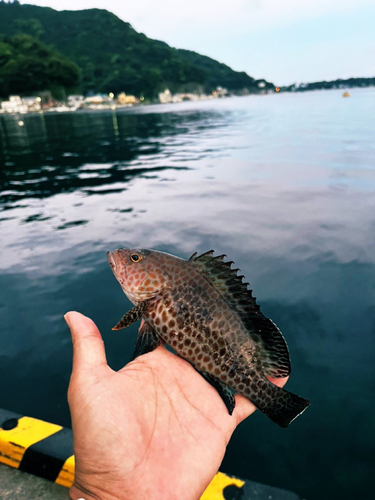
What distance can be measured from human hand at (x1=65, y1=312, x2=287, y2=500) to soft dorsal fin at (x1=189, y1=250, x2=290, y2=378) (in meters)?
0.32

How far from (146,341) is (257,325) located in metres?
1.63

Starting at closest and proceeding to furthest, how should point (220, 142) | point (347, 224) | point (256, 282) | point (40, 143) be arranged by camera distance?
point (256, 282) → point (347, 224) → point (220, 142) → point (40, 143)

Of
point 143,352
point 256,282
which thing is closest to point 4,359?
point 143,352

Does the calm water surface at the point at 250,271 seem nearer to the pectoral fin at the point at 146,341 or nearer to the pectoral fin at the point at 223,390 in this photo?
the pectoral fin at the point at 223,390

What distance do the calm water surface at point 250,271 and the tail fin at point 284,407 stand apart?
229cm

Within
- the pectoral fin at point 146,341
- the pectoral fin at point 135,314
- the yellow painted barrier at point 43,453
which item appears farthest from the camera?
the pectoral fin at point 135,314

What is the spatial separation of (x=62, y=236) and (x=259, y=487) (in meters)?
13.6

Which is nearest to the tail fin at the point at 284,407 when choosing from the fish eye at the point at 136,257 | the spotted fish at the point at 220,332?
the spotted fish at the point at 220,332

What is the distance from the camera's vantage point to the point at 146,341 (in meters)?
5.28

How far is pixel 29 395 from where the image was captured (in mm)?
7938

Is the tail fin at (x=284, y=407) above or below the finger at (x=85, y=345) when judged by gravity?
below

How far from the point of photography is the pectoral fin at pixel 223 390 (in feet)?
15.6

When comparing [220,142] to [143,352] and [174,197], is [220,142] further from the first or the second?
[143,352]

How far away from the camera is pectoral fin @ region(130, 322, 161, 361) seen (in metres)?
5.17
